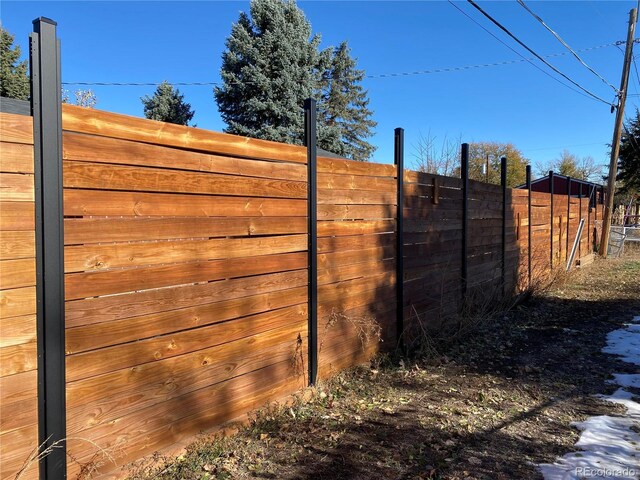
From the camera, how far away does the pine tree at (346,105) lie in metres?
29.6

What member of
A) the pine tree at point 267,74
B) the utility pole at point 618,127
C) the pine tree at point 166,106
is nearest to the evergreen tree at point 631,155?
the utility pole at point 618,127

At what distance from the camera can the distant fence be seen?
6.73 feet

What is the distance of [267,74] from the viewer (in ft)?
69.5

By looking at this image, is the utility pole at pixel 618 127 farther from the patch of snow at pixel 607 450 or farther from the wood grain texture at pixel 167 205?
the wood grain texture at pixel 167 205

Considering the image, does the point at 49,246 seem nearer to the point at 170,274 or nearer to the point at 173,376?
the point at 170,274

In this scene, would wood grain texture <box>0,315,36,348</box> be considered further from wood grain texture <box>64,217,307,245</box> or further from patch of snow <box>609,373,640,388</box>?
patch of snow <box>609,373,640,388</box>

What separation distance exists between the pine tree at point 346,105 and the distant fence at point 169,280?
23576 millimetres

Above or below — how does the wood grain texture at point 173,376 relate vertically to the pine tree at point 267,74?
below

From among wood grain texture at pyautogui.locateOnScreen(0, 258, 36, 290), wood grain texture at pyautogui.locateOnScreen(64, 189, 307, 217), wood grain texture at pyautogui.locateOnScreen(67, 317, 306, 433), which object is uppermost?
wood grain texture at pyautogui.locateOnScreen(64, 189, 307, 217)

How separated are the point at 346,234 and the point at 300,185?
78cm

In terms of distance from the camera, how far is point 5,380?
1.96m

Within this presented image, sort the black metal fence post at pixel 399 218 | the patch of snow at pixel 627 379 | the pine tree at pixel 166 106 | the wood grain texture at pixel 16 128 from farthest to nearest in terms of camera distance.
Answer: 1. the pine tree at pixel 166 106
2. the black metal fence post at pixel 399 218
3. the patch of snow at pixel 627 379
4. the wood grain texture at pixel 16 128

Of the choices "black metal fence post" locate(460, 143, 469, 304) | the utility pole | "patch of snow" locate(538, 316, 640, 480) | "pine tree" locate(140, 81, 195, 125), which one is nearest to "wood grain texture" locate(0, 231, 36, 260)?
"patch of snow" locate(538, 316, 640, 480)

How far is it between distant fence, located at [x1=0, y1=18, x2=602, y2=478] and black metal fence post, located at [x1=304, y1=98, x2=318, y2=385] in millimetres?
17
